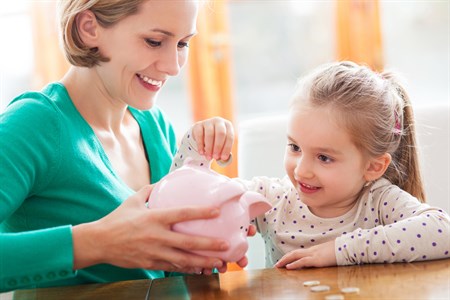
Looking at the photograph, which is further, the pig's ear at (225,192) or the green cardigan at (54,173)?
the green cardigan at (54,173)

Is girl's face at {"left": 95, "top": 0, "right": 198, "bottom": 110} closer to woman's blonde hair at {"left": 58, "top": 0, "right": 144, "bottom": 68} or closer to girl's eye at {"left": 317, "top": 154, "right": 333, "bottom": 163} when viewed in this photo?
woman's blonde hair at {"left": 58, "top": 0, "right": 144, "bottom": 68}

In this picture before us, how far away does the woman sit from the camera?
110 cm

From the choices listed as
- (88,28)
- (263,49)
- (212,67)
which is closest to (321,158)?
(88,28)

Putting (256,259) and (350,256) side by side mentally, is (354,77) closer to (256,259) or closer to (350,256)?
(350,256)

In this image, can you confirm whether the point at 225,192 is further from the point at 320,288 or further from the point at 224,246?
the point at 320,288

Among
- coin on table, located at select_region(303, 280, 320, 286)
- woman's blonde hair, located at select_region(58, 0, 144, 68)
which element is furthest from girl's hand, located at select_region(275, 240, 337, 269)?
woman's blonde hair, located at select_region(58, 0, 144, 68)

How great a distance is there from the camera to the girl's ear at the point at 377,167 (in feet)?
4.84

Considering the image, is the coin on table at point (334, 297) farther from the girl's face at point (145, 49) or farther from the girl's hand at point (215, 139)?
the girl's face at point (145, 49)

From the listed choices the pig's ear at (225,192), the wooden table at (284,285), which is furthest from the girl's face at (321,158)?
the pig's ear at (225,192)

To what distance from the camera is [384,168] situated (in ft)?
4.87

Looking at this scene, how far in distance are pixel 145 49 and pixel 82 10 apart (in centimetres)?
16

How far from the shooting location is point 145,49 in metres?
1.45

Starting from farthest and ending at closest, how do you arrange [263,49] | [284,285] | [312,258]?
[263,49], [312,258], [284,285]

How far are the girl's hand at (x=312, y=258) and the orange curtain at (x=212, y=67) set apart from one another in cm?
208
